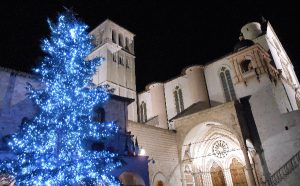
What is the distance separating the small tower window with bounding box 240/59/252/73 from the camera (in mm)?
25119

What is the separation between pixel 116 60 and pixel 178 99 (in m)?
11.5

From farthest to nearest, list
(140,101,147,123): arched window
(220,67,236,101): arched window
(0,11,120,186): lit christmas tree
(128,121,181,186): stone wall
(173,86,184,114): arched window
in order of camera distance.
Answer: (140,101,147,123): arched window < (173,86,184,114): arched window < (220,67,236,101): arched window < (128,121,181,186): stone wall < (0,11,120,186): lit christmas tree

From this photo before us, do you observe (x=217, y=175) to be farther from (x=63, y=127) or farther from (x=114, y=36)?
(x=114, y=36)

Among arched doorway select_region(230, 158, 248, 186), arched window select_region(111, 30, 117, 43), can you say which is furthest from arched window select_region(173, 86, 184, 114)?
arched window select_region(111, 30, 117, 43)

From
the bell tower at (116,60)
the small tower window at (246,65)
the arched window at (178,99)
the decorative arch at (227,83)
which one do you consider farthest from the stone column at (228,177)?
the bell tower at (116,60)

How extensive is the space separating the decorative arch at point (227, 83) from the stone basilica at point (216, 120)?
0.10 m

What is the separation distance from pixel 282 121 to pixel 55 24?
17919 mm

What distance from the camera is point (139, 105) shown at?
35.1 metres

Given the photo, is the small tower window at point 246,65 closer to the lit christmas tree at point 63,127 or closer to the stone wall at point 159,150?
the stone wall at point 159,150

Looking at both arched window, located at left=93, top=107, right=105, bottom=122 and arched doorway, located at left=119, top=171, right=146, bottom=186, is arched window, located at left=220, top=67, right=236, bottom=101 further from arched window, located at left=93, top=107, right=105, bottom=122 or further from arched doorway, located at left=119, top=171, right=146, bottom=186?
arched window, located at left=93, top=107, right=105, bottom=122

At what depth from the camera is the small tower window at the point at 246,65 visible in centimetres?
2512

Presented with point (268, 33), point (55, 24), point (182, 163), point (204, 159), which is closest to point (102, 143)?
point (55, 24)

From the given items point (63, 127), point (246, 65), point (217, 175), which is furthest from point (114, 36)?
point (63, 127)

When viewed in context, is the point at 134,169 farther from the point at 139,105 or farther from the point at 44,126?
the point at 139,105
